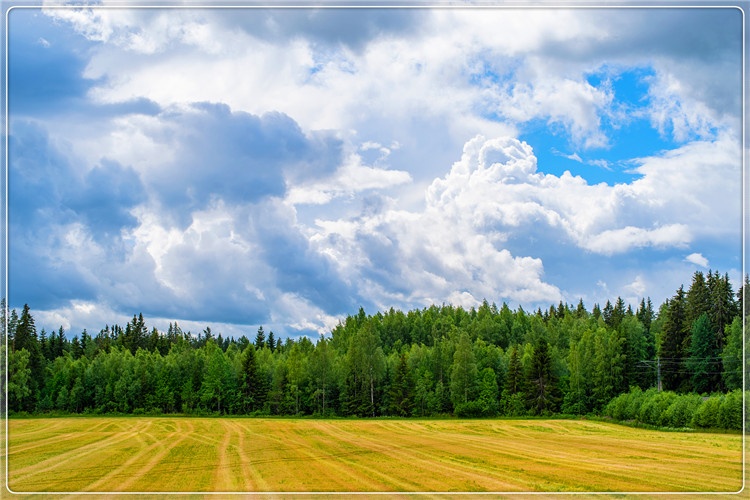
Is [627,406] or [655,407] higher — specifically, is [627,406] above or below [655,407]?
below

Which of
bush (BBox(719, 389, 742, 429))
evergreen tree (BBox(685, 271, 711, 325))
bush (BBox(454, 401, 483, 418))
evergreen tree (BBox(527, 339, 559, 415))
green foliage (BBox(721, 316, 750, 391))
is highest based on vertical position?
evergreen tree (BBox(685, 271, 711, 325))

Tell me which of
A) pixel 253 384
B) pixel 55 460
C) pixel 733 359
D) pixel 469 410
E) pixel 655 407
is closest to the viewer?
pixel 55 460

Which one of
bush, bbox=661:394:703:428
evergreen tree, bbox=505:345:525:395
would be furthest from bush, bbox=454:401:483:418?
bush, bbox=661:394:703:428

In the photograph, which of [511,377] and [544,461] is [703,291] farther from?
[544,461]

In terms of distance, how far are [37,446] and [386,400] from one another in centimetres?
5389

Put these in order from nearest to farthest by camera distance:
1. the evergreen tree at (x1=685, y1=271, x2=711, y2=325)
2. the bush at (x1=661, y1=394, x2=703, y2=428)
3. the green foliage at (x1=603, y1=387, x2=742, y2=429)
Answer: the green foliage at (x1=603, y1=387, x2=742, y2=429) < the bush at (x1=661, y1=394, x2=703, y2=428) < the evergreen tree at (x1=685, y1=271, x2=711, y2=325)

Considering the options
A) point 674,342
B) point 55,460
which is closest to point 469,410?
point 674,342

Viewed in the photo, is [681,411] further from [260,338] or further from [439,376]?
[260,338]

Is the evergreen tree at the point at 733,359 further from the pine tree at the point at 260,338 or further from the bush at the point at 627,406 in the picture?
the pine tree at the point at 260,338

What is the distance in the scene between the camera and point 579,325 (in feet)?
286

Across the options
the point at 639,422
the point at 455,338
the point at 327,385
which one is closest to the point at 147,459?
the point at 639,422

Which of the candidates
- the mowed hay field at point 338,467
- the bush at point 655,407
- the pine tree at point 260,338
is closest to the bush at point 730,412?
the bush at point 655,407

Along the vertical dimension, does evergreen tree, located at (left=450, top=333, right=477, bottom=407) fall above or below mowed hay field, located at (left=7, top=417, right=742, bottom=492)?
below

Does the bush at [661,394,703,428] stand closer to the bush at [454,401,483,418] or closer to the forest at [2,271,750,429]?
the forest at [2,271,750,429]
